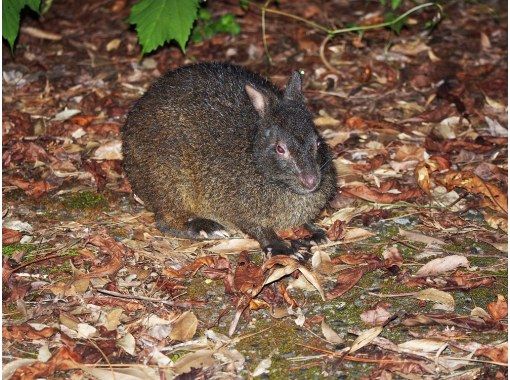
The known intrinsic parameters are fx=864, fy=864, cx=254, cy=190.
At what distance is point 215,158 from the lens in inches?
263

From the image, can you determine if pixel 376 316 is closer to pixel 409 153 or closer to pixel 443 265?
pixel 443 265

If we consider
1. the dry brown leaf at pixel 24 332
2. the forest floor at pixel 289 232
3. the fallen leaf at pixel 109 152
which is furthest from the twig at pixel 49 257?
the fallen leaf at pixel 109 152

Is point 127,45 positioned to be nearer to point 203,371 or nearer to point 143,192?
point 143,192

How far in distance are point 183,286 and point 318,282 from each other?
930 mm

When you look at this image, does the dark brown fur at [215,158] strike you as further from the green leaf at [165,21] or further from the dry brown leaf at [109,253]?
the dry brown leaf at [109,253]

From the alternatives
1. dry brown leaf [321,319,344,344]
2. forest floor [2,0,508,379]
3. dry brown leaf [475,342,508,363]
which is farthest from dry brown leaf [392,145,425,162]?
dry brown leaf [475,342,508,363]

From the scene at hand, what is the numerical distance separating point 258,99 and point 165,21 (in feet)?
5.05

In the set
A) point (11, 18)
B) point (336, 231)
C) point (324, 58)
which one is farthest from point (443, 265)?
point (11, 18)

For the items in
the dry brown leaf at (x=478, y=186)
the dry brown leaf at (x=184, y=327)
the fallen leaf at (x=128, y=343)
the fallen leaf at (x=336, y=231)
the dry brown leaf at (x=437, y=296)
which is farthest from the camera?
the dry brown leaf at (x=478, y=186)

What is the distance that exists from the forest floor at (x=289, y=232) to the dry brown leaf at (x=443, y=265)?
0.02m

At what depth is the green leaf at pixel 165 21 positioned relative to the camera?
724cm

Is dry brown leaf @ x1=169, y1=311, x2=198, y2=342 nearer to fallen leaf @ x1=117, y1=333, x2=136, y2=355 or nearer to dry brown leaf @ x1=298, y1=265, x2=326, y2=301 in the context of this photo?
fallen leaf @ x1=117, y1=333, x2=136, y2=355

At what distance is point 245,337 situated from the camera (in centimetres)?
535

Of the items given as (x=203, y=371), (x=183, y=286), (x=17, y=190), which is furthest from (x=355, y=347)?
(x=17, y=190)
